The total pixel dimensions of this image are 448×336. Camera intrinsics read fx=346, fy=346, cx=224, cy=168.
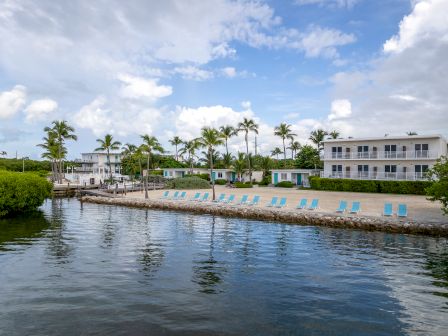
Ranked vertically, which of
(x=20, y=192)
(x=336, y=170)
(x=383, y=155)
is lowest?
(x=20, y=192)

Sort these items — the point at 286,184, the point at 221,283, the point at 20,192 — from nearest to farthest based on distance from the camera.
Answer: the point at 221,283, the point at 20,192, the point at 286,184

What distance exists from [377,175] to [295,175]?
1409 centimetres

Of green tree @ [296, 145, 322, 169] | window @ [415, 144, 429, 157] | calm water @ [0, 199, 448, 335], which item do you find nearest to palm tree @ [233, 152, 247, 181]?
green tree @ [296, 145, 322, 169]

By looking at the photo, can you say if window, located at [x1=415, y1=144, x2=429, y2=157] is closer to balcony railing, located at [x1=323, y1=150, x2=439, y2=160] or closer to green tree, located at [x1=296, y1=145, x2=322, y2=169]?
balcony railing, located at [x1=323, y1=150, x2=439, y2=160]

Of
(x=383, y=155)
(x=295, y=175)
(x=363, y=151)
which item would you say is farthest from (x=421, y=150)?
(x=295, y=175)

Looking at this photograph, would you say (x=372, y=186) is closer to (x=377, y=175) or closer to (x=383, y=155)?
(x=377, y=175)

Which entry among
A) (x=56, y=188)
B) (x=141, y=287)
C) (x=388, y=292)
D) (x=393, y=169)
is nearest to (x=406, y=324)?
(x=388, y=292)

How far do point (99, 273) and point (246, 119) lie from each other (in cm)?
5478

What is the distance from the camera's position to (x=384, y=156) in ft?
151

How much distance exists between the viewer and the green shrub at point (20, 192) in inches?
1116

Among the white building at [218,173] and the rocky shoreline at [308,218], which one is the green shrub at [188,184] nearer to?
the white building at [218,173]

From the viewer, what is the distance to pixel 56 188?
168ft

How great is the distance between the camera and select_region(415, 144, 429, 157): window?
141ft

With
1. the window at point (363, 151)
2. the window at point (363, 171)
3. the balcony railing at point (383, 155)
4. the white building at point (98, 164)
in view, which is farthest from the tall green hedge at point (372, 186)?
the white building at point (98, 164)
